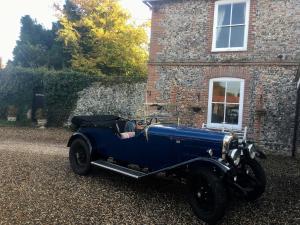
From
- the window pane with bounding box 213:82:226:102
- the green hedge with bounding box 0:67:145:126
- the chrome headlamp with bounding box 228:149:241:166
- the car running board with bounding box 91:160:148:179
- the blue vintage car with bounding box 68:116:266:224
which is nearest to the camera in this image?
the blue vintage car with bounding box 68:116:266:224

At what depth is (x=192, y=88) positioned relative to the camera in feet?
35.4

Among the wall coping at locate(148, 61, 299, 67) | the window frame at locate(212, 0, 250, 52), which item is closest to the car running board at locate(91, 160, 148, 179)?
the wall coping at locate(148, 61, 299, 67)

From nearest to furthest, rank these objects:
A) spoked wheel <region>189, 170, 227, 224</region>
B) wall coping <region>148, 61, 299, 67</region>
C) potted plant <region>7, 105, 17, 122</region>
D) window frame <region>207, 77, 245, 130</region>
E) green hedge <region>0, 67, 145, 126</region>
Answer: spoked wheel <region>189, 170, 227, 224</region> → wall coping <region>148, 61, 299, 67</region> → window frame <region>207, 77, 245, 130</region> → green hedge <region>0, 67, 145, 126</region> → potted plant <region>7, 105, 17, 122</region>

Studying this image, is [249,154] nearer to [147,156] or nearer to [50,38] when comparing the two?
[147,156]

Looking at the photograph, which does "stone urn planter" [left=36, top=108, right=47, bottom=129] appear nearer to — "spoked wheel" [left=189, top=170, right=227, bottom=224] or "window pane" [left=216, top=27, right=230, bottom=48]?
"window pane" [left=216, top=27, right=230, bottom=48]

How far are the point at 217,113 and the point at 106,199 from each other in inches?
264

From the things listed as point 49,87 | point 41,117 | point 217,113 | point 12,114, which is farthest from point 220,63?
point 12,114

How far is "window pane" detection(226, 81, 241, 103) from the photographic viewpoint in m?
10.1

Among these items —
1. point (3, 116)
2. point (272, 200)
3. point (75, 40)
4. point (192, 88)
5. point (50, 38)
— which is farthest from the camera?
point (50, 38)

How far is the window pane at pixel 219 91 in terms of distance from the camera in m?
10.3

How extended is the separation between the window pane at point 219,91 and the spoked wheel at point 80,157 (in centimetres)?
582

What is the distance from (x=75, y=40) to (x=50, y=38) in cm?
330

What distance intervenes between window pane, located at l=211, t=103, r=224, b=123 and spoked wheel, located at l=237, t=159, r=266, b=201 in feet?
18.7

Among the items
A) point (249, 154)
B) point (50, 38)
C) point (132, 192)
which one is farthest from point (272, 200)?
point (50, 38)
